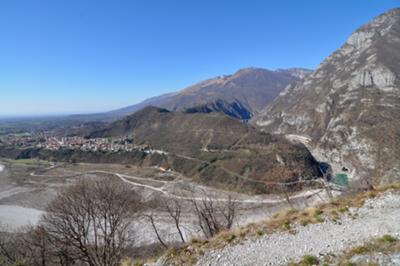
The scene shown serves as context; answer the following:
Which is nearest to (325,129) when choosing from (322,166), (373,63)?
(322,166)

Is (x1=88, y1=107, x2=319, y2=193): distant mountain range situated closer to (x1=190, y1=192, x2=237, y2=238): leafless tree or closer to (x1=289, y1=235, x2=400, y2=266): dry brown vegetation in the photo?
(x1=190, y1=192, x2=237, y2=238): leafless tree

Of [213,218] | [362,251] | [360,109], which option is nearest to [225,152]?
[360,109]

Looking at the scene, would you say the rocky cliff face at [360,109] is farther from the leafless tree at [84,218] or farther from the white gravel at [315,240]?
the leafless tree at [84,218]

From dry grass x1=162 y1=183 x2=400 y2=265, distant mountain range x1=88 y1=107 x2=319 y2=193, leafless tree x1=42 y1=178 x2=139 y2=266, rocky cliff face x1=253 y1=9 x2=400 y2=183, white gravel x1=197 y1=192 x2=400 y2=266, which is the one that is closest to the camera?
white gravel x1=197 y1=192 x2=400 y2=266

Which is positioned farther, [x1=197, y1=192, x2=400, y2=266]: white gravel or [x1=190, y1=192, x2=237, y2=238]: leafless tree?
[x1=190, y1=192, x2=237, y2=238]: leafless tree

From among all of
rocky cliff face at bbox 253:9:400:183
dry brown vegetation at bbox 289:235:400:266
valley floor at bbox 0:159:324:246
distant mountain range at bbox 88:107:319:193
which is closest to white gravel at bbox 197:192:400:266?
dry brown vegetation at bbox 289:235:400:266

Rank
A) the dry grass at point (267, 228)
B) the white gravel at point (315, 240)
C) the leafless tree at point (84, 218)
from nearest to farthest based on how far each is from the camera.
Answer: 1. the white gravel at point (315, 240)
2. the dry grass at point (267, 228)
3. the leafless tree at point (84, 218)

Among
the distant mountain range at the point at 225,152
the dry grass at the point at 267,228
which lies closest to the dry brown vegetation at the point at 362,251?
the dry grass at the point at 267,228
